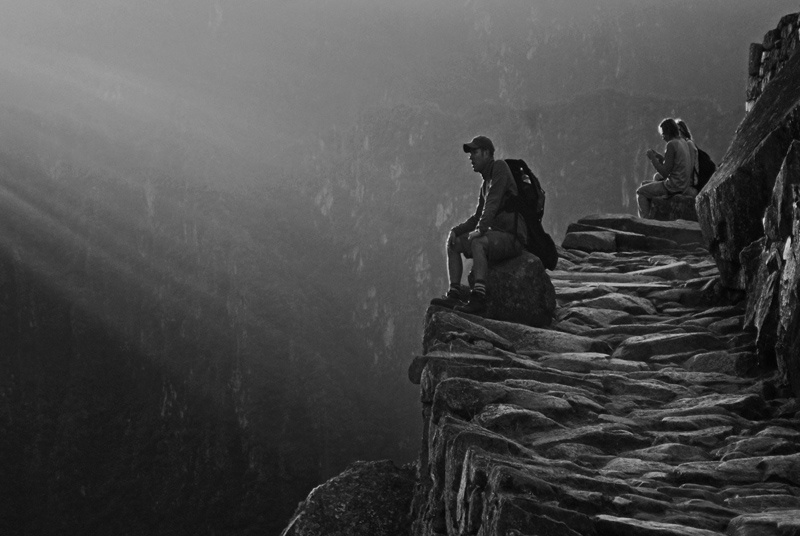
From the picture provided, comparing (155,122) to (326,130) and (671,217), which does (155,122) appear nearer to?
(326,130)

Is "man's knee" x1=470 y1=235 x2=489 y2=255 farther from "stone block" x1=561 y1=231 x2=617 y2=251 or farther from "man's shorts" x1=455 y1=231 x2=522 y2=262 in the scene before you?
"stone block" x1=561 y1=231 x2=617 y2=251

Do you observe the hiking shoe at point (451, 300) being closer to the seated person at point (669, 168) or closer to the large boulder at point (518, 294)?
the large boulder at point (518, 294)

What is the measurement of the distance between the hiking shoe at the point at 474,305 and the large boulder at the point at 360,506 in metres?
1.94

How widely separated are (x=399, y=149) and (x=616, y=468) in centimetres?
15394

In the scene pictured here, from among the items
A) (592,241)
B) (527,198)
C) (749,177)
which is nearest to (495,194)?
(527,198)

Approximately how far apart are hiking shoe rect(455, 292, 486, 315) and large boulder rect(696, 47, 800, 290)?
269 centimetres

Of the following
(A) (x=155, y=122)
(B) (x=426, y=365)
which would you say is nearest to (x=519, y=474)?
(B) (x=426, y=365)

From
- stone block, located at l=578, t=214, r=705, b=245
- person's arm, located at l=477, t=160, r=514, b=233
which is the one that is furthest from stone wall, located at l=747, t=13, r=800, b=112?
person's arm, located at l=477, t=160, r=514, b=233

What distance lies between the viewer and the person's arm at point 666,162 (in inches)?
753

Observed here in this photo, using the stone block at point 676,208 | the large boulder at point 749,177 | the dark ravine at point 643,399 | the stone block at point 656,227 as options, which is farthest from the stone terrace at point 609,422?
the stone block at point 676,208

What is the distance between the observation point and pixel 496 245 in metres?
11.6

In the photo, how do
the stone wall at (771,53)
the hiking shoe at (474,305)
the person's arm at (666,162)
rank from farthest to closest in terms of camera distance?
the person's arm at (666,162), the stone wall at (771,53), the hiking shoe at (474,305)

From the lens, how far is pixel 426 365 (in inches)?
382

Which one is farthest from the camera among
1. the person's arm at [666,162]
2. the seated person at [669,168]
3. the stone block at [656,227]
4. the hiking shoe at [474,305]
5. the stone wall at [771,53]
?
the person's arm at [666,162]
